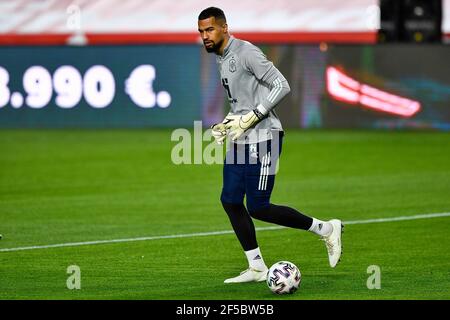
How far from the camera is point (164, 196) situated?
15500 millimetres

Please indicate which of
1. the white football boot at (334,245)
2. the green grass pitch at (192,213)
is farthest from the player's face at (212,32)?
the green grass pitch at (192,213)

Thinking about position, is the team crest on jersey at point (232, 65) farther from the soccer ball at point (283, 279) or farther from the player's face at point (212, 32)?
the soccer ball at point (283, 279)

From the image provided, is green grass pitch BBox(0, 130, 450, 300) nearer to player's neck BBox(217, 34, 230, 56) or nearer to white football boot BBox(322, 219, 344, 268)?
white football boot BBox(322, 219, 344, 268)

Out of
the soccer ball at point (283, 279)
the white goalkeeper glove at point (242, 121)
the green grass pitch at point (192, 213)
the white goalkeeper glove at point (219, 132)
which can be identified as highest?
the white goalkeeper glove at point (242, 121)

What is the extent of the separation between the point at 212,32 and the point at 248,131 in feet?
2.79

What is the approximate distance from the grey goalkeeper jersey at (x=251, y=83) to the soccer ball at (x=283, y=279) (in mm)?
1120

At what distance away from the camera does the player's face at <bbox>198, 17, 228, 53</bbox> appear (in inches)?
369

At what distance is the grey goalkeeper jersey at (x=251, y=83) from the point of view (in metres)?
9.34

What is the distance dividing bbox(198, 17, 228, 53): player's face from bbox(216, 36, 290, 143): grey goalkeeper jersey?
10 centimetres

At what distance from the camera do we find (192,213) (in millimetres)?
14055

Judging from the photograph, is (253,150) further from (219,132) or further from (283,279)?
(283,279)
